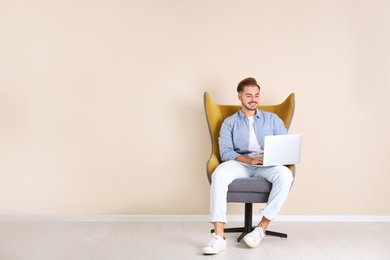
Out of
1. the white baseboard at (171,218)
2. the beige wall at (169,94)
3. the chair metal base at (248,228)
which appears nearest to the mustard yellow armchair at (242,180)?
the chair metal base at (248,228)

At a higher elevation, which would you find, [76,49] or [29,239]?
[76,49]

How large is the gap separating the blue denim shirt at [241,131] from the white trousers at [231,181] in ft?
0.80

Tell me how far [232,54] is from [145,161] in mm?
1141

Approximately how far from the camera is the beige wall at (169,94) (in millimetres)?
4375

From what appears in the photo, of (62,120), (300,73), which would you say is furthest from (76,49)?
(300,73)

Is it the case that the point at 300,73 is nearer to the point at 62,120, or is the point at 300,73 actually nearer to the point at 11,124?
the point at 62,120

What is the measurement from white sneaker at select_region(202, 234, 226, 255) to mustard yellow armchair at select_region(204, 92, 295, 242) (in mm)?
295

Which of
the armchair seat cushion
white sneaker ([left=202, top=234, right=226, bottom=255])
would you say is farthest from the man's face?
white sneaker ([left=202, top=234, right=226, bottom=255])

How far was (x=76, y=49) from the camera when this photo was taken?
438 centimetres

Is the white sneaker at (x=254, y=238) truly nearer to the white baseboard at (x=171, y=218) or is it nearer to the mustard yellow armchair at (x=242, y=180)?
the mustard yellow armchair at (x=242, y=180)

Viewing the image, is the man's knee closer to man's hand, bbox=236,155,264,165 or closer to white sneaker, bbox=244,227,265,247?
man's hand, bbox=236,155,264,165

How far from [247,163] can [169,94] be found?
1.03m

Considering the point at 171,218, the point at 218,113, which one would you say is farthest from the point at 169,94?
the point at 171,218

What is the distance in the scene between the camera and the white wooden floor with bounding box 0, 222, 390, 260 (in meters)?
3.30
